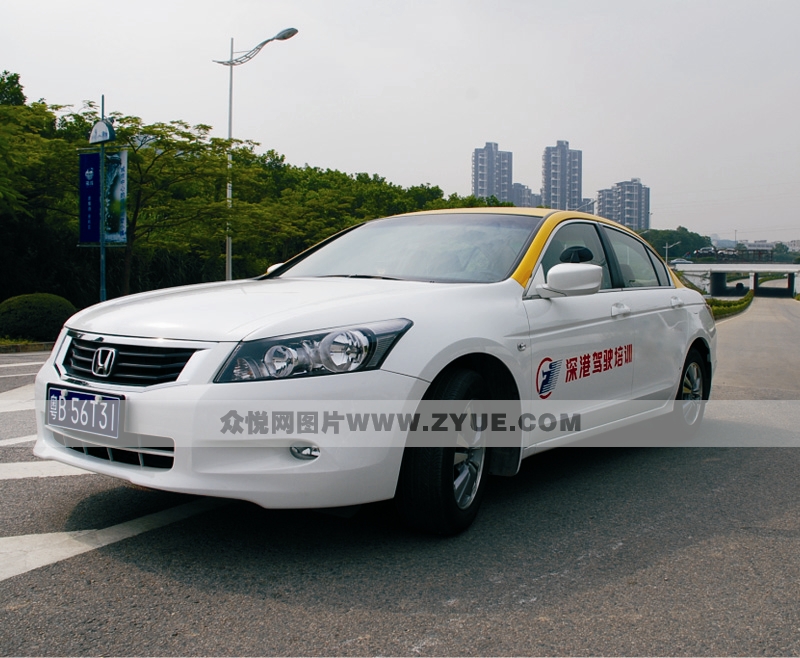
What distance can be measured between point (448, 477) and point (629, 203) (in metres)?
149

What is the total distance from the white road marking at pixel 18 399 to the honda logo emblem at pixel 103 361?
11.2 feet

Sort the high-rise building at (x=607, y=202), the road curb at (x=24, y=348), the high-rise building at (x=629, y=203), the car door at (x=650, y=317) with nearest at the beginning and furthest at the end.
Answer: the car door at (x=650, y=317)
the road curb at (x=24, y=348)
the high-rise building at (x=607, y=202)
the high-rise building at (x=629, y=203)

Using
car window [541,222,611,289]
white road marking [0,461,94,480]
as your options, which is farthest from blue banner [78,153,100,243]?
car window [541,222,611,289]

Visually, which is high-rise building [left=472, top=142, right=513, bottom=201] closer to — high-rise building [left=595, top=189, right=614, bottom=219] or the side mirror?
high-rise building [left=595, top=189, right=614, bottom=219]

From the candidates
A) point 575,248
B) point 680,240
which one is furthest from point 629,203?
point 575,248

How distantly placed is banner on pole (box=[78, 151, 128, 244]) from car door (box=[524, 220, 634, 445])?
15268 mm

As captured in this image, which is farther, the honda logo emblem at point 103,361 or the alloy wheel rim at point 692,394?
the alloy wheel rim at point 692,394

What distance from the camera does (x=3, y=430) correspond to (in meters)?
5.82

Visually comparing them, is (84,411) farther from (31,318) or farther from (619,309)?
(31,318)

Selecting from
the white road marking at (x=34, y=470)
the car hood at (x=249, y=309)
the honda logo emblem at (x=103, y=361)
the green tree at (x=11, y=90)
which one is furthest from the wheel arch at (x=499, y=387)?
the green tree at (x=11, y=90)

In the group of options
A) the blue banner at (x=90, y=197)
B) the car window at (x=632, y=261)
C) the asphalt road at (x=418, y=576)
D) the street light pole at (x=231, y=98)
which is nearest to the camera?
the asphalt road at (x=418, y=576)

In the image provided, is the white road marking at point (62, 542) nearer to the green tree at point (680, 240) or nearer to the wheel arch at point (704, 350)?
the wheel arch at point (704, 350)

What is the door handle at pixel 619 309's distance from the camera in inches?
188

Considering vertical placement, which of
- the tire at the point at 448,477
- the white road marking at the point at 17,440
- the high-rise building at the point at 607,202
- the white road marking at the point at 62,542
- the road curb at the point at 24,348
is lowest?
the road curb at the point at 24,348
